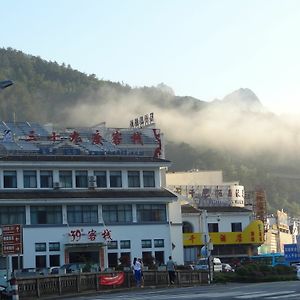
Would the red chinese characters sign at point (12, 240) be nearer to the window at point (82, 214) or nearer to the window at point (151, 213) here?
the window at point (82, 214)

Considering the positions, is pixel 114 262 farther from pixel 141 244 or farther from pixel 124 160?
pixel 124 160

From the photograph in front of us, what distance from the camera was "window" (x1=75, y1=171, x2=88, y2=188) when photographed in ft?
223

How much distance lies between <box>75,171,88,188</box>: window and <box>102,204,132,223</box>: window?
2656 mm

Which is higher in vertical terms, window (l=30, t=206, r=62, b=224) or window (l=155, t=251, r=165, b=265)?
window (l=30, t=206, r=62, b=224)

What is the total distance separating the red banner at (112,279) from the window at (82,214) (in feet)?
83.7

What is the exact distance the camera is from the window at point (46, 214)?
6488cm

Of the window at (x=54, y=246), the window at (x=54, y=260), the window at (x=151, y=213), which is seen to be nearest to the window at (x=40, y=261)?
the window at (x=54, y=260)

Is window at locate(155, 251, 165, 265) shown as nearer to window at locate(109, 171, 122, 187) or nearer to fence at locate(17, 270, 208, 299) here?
window at locate(109, 171, 122, 187)

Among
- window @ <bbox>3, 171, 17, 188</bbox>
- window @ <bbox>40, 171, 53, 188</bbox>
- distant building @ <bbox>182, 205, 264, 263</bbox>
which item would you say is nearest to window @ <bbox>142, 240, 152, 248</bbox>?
window @ <bbox>40, 171, 53, 188</bbox>

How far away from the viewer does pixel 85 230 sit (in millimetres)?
66500

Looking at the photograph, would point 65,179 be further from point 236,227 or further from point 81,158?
point 236,227

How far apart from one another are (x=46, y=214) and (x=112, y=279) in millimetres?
26190

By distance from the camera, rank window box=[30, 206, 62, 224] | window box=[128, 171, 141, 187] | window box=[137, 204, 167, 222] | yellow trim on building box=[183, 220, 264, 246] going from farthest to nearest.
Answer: yellow trim on building box=[183, 220, 264, 246], window box=[128, 171, 141, 187], window box=[137, 204, 167, 222], window box=[30, 206, 62, 224]

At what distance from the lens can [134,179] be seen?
70.4 m
